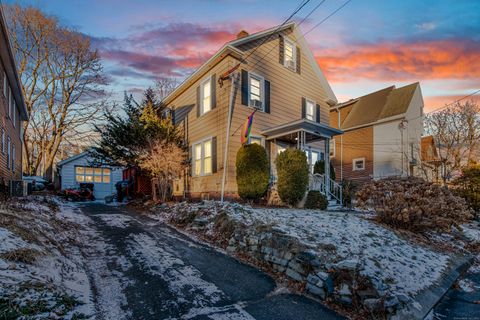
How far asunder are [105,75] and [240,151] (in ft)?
61.9

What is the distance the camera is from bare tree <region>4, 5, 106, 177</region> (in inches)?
803

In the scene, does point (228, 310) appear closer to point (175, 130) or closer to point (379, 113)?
point (175, 130)

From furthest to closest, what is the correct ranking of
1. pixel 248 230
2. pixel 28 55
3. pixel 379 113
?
pixel 28 55, pixel 379 113, pixel 248 230

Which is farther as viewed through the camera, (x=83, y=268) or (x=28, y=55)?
(x=28, y=55)

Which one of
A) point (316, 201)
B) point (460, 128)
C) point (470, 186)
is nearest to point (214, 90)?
point (316, 201)

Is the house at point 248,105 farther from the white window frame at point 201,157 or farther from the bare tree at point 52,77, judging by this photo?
the bare tree at point 52,77

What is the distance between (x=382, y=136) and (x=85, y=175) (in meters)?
22.2

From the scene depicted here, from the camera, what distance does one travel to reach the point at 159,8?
406 inches

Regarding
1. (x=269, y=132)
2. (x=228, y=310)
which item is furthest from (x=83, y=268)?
(x=269, y=132)

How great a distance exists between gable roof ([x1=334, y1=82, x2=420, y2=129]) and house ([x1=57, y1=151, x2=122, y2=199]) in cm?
1845

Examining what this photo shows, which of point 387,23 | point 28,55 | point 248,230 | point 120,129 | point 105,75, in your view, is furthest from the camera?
point 105,75

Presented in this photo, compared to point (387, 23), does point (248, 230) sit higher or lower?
lower

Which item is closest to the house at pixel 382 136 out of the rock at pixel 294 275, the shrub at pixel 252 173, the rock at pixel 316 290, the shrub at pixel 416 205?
the shrub at pixel 416 205

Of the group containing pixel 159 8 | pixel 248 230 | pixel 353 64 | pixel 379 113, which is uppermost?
pixel 159 8
